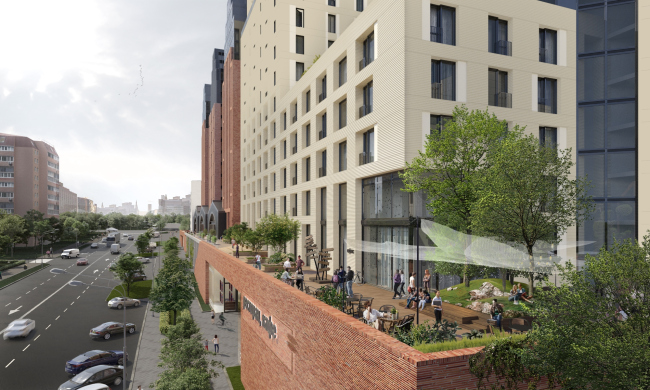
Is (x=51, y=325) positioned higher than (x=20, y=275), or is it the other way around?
(x=20, y=275)

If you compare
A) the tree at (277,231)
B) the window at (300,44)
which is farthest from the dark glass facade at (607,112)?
the window at (300,44)

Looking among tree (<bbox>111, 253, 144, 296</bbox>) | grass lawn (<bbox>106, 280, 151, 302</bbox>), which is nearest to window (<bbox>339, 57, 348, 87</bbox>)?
tree (<bbox>111, 253, 144, 296</bbox>)

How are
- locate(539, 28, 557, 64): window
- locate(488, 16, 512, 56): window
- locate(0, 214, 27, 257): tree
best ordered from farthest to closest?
locate(0, 214, 27, 257): tree
locate(539, 28, 557, 64): window
locate(488, 16, 512, 56): window

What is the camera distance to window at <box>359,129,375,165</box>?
82.1ft

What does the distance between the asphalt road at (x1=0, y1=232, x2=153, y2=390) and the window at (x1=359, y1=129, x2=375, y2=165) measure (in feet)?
75.2

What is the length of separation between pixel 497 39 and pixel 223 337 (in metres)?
33.5

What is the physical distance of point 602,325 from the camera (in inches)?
291

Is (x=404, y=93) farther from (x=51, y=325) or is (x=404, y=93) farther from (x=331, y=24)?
(x=51, y=325)

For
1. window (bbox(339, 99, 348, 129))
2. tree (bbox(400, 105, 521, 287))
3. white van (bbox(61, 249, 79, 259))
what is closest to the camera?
tree (bbox(400, 105, 521, 287))

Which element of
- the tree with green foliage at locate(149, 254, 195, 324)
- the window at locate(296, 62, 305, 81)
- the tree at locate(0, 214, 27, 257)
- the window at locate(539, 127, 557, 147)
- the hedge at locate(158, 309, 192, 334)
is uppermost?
the window at locate(296, 62, 305, 81)

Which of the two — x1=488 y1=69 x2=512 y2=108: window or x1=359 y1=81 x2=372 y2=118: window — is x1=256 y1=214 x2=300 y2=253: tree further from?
x1=488 y1=69 x2=512 y2=108: window

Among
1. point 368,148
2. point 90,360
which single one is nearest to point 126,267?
point 90,360

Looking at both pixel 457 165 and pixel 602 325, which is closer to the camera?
pixel 602 325

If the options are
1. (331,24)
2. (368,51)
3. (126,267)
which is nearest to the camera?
(368,51)
